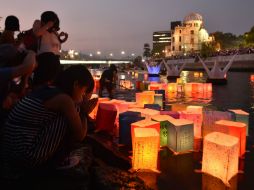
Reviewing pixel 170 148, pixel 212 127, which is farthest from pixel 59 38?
pixel 212 127

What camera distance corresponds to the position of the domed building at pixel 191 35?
11956 cm

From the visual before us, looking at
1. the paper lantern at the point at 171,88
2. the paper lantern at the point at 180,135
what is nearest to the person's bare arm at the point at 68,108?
the paper lantern at the point at 180,135

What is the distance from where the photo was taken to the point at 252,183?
3764 mm

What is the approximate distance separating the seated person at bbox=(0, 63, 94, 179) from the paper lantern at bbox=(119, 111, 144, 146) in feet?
8.66

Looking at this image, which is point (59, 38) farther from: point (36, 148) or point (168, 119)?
point (36, 148)

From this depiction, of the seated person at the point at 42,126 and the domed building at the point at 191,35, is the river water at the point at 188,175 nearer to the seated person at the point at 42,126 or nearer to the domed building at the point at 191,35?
the seated person at the point at 42,126

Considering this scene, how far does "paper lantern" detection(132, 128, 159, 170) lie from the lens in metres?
4.03

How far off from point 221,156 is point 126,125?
186cm

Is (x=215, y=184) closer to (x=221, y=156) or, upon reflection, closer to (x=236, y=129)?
(x=221, y=156)

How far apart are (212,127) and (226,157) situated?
155cm

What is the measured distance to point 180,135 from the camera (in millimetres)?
4699

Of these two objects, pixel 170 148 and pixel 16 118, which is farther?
pixel 170 148

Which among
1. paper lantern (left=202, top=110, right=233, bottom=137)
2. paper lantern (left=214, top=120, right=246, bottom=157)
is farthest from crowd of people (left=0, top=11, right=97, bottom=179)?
paper lantern (left=202, top=110, right=233, bottom=137)

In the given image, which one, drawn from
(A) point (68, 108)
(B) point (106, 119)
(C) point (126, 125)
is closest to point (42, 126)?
(A) point (68, 108)
